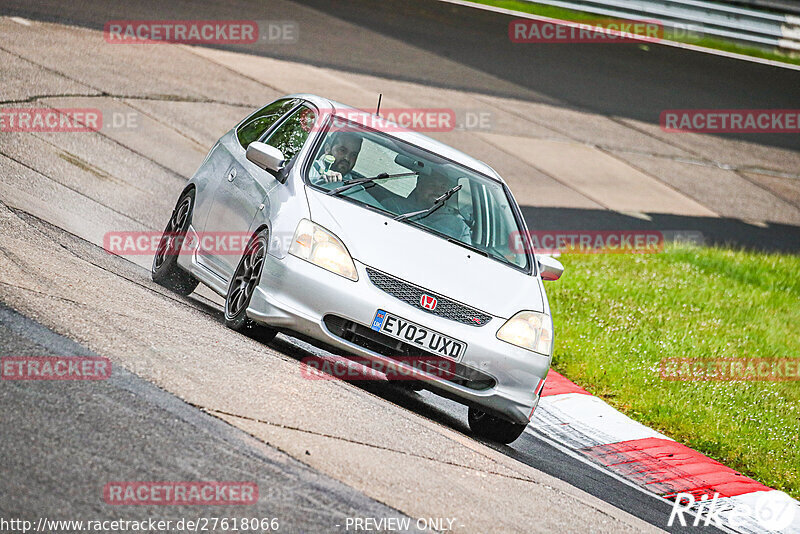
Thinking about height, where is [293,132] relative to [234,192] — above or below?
above

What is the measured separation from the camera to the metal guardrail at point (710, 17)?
26.8 metres

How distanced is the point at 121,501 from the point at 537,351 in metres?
3.39

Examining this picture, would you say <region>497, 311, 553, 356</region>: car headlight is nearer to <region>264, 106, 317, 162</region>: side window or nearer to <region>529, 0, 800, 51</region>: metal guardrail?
<region>264, 106, 317, 162</region>: side window

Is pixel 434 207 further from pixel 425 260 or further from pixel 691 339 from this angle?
pixel 691 339

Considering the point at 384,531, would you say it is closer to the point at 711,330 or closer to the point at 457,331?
the point at 457,331

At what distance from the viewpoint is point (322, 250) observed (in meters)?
6.77

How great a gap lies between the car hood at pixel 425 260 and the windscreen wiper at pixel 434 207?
0.11 meters

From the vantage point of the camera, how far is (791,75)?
2688 centimetres

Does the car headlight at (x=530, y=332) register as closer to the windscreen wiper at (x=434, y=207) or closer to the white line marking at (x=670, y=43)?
the windscreen wiper at (x=434, y=207)

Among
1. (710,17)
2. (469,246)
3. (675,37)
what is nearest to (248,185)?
(469,246)

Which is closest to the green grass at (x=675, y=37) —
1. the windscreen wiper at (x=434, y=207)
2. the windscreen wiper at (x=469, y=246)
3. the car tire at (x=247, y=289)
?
the windscreen wiper at (x=434, y=207)

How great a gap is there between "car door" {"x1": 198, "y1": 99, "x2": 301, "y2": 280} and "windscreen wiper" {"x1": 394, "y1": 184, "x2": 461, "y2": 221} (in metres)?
0.90

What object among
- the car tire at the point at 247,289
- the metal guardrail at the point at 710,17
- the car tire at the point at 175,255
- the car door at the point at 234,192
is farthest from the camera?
the metal guardrail at the point at 710,17

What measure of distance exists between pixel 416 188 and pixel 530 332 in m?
1.41
